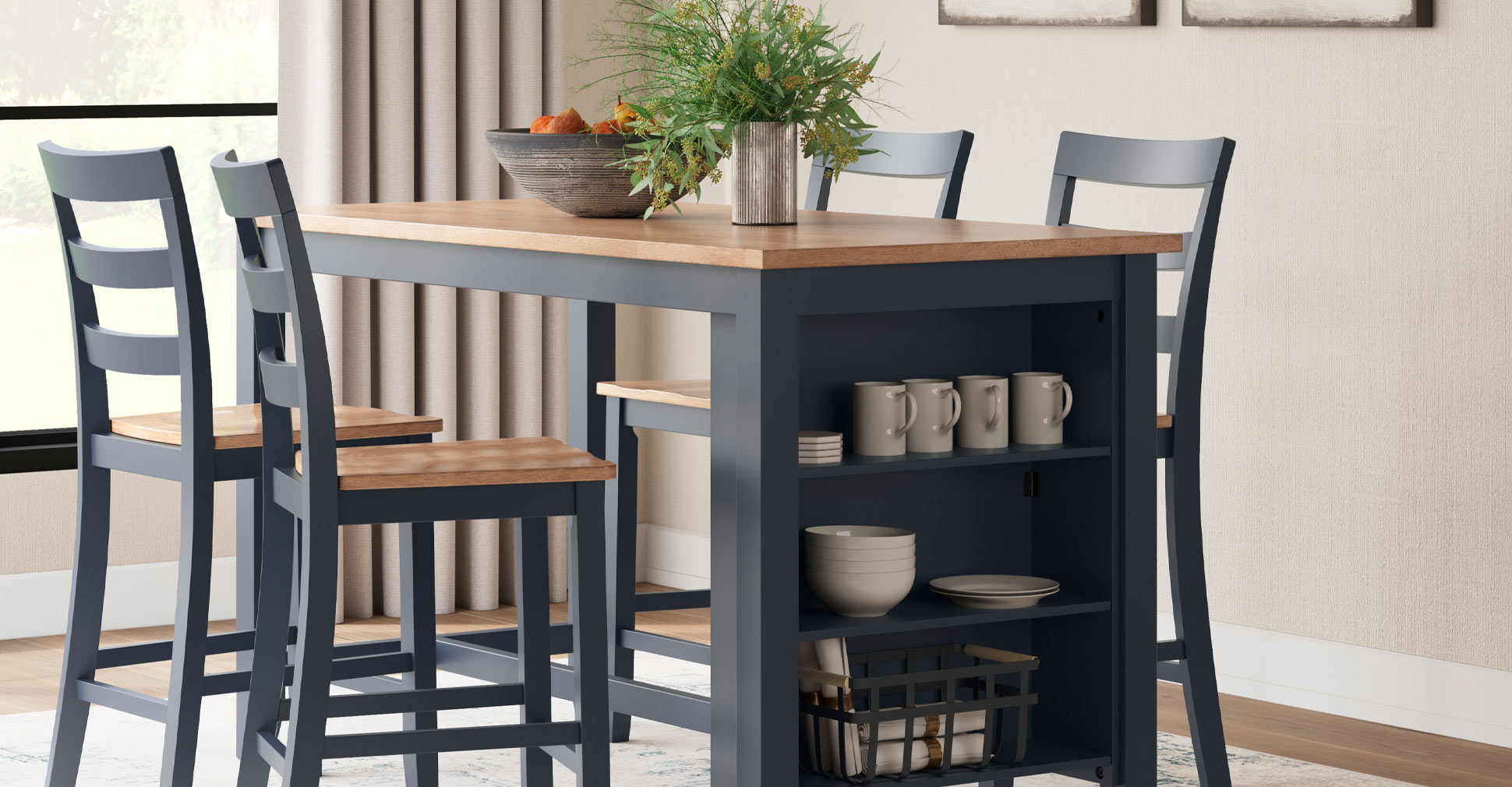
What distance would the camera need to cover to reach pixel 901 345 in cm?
286

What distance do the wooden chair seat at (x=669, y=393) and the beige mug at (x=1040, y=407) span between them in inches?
17.1

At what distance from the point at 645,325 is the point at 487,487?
2821mm

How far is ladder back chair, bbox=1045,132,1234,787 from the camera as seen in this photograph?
3.28m

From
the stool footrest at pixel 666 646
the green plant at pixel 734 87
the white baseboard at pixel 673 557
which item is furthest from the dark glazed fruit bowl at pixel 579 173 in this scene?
the white baseboard at pixel 673 557

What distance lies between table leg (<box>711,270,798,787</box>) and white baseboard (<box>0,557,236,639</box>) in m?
2.28

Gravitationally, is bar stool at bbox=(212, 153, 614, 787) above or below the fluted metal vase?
below

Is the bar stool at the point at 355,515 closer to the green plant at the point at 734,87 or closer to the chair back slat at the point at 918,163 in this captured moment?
the green plant at the point at 734,87

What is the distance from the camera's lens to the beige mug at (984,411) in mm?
2812

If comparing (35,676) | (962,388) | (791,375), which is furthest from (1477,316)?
(35,676)

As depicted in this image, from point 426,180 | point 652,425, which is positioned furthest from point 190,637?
point 426,180

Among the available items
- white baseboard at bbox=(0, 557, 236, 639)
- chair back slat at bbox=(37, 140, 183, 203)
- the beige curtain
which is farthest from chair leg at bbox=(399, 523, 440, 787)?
the beige curtain

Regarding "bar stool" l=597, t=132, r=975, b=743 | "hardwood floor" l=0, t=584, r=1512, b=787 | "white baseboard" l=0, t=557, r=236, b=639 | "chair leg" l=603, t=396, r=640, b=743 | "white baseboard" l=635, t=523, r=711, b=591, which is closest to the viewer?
"bar stool" l=597, t=132, r=975, b=743

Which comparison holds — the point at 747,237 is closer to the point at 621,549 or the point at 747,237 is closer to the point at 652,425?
the point at 652,425

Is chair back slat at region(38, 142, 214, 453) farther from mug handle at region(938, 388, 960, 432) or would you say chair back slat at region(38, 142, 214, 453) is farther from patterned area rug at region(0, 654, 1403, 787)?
mug handle at region(938, 388, 960, 432)
